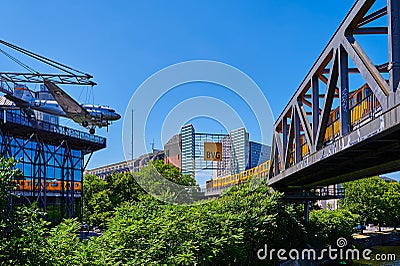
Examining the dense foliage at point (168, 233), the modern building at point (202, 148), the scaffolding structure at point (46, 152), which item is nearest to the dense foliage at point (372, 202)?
the dense foliage at point (168, 233)

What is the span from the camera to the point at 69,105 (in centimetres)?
4191

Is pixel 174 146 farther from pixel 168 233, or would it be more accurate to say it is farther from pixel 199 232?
pixel 168 233

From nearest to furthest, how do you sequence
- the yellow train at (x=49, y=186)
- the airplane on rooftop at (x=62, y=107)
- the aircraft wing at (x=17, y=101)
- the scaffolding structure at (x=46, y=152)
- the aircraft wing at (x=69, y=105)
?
the aircraft wing at (x=17, y=101) < the aircraft wing at (x=69, y=105) < the airplane on rooftop at (x=62, y=107) < the scaffolding structure at (x=46, y=152) < the yellow train at (x=49, y=186)

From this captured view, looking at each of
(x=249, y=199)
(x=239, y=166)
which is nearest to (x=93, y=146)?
(x=239, y=166)

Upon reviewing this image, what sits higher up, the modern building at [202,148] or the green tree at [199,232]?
the modern building at [202,148]

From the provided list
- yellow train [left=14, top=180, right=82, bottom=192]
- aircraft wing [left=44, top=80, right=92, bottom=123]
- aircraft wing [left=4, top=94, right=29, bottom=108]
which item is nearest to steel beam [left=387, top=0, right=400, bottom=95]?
aircraft wing [left=44, top=80, right=92, bottom=123]

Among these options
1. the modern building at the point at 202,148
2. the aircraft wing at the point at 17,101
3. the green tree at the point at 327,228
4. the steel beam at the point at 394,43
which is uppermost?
the aircraft wing at the point at 17,101

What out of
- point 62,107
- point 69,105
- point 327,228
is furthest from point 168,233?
point 62,107

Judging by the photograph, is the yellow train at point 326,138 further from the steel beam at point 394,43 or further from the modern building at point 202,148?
the modern building at point 202,148

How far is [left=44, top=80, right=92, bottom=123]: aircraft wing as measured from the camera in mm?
38781

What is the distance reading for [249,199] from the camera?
26.4 m

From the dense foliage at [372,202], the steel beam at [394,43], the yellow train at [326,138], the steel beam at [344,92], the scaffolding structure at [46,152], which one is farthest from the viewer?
the dense foliage at [372,202]

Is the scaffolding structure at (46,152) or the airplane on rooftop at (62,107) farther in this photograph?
the scaffolding structure at (46,152)

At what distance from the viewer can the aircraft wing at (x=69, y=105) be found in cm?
3878
